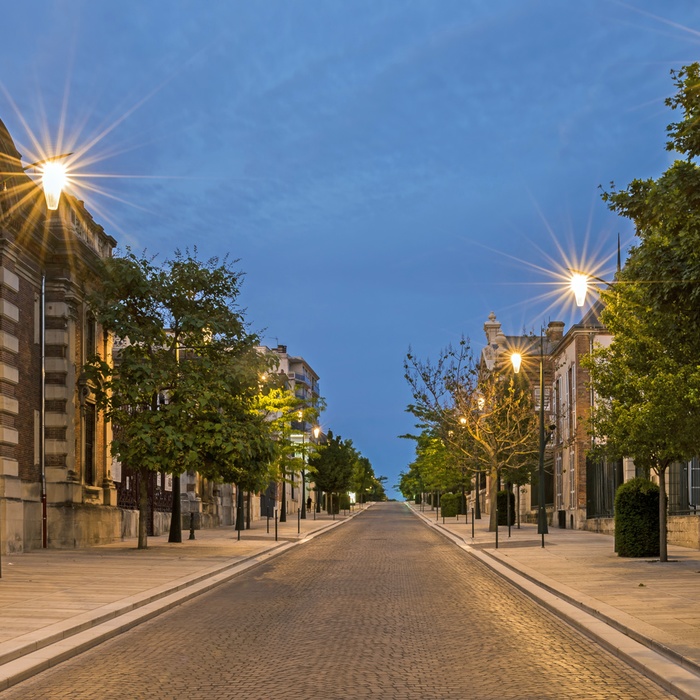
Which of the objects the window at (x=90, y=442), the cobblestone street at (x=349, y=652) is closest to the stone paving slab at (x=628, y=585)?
the cobblestone street at (x=349, y=652)

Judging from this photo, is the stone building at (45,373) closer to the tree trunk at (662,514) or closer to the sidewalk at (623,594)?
the sidewalk at (623,594)

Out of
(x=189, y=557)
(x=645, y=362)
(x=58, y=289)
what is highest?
(x=58, y=289)

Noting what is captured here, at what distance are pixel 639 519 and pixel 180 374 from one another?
14.1 meters

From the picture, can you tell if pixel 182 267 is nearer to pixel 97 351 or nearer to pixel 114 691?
pixel 97 351

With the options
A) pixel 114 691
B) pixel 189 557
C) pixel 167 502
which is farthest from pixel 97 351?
pixel 114 691

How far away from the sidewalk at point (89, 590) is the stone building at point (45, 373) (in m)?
1.40

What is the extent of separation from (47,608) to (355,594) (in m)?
5.59

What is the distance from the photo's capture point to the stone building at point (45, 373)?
27.8 meters

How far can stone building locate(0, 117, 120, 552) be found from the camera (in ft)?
91.0

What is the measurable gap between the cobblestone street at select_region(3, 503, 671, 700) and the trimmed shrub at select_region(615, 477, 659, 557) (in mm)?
8387

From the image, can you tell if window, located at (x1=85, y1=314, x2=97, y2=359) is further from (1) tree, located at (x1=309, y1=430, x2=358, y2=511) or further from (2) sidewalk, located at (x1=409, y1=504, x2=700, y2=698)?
(1) tree, located at (x1=309, y1=430, x2=358, y2=511)

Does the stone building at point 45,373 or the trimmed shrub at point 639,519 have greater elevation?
the stone building at point 45,373

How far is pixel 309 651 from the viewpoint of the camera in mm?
11391

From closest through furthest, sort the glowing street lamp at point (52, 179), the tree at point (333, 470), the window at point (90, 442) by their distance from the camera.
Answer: the glowing street lamp at point (52, 179), the window at point (90, 442), the tree at point (333, 470)
